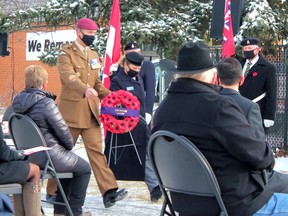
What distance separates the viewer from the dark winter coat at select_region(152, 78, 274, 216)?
3.55 m

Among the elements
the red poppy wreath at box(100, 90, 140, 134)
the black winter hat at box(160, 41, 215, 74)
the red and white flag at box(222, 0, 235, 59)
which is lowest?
the red poppy wreath at box(100, 90, 140, 134)

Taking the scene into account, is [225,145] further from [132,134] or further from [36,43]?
[36,43]

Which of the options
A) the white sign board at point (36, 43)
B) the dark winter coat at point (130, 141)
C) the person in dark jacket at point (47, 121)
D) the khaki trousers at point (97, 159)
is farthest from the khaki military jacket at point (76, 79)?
the white sign board at point (36, 43)

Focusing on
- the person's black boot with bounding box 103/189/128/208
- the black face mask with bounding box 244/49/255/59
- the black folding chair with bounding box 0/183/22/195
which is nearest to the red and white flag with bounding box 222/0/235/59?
the black face mask with bounding box 244/49/255/59

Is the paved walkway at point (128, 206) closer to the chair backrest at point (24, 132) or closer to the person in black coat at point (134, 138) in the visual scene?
the person in black coat at point (134, 138)

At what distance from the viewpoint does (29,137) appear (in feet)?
18.3

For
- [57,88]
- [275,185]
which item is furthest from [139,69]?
[57,88]

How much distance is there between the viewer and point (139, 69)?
7.36m

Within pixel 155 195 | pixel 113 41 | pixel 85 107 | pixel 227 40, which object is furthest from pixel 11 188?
pixel 227 40

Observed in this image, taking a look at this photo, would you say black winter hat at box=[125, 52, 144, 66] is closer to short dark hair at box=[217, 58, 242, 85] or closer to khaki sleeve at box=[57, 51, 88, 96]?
khaki sleeve at box=[57, 51, 88, 96]

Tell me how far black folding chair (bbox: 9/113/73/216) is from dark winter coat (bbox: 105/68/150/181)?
5.87 ft

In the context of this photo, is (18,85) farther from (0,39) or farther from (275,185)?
(275,185)

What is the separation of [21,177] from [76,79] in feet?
5.74

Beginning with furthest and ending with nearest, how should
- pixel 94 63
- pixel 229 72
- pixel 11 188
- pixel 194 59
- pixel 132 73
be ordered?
1. pixel 132 73
2. pixel 94 63
3. pixel 11 188
4. pixel 229 72
5. pixel 194 59
